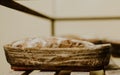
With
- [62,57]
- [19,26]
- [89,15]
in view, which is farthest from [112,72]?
[19,26]

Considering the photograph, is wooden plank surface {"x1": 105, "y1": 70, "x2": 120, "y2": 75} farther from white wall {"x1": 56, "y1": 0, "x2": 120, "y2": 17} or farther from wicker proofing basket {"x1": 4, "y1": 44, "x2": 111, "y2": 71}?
white wall {"x1": 56, "y1": 0, "x2": 120, "y2": 17}

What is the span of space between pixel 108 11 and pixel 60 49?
3.20 ft

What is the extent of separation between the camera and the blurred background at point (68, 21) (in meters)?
1.58

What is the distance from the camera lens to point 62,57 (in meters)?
0.68

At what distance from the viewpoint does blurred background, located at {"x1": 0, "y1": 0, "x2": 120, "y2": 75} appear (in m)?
1.58

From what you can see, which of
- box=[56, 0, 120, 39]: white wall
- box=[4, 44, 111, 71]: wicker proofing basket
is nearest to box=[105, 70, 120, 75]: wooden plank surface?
box=[4, 44, 111, 71]: wicker proofing basket

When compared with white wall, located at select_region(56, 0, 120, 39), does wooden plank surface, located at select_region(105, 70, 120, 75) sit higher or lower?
lower

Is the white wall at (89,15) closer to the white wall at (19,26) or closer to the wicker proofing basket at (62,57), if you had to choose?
the white wall at (19,26)

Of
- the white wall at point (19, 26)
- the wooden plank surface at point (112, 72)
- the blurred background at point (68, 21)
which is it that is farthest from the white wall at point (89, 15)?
the wooden plank surface at point (112, 72)

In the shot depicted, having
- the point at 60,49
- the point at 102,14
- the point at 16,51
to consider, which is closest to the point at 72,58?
the point at 60,49

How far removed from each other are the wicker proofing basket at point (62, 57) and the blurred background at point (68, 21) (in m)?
0.91

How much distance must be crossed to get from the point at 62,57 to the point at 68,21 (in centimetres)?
98

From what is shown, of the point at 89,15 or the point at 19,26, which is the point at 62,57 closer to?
the point at 89,15

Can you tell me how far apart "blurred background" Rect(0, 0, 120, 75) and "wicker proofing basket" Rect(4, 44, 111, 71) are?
91 cm
